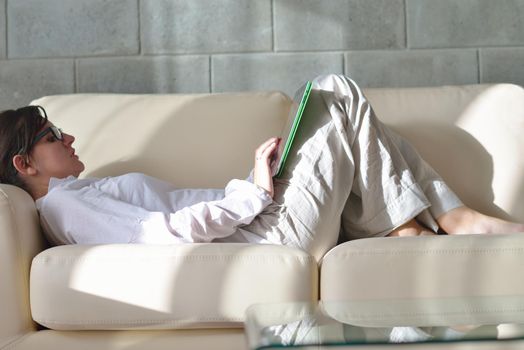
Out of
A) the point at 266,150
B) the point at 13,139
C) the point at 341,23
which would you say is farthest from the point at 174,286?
the point at 341,23

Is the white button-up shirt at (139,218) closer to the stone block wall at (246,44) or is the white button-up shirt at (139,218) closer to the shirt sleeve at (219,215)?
the shirt sleeve at (219,215)

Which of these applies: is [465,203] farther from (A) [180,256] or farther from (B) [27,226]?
(B) [27,226]

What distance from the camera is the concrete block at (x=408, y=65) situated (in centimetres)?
331

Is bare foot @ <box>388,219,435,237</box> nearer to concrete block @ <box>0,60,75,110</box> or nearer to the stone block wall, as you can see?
the stone block wall

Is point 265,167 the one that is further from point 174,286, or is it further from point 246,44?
point 246,44

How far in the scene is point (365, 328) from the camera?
1.06 metres

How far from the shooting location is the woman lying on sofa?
2.24 metres

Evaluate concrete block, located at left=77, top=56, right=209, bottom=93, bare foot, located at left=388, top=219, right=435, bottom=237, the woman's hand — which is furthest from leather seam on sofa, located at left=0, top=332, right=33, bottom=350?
concrete block, located at left=77, top=56, right=209, bottom=93

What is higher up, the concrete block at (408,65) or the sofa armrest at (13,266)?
the concrete block at (408,65)

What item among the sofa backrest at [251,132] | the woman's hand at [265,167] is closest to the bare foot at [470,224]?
the sofa backrest at [251,132]

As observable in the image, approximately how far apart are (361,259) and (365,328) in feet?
2.93

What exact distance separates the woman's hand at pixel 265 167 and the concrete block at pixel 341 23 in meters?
1.04

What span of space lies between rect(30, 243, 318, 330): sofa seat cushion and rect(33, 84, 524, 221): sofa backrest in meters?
0.76

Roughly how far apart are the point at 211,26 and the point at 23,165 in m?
1.13
